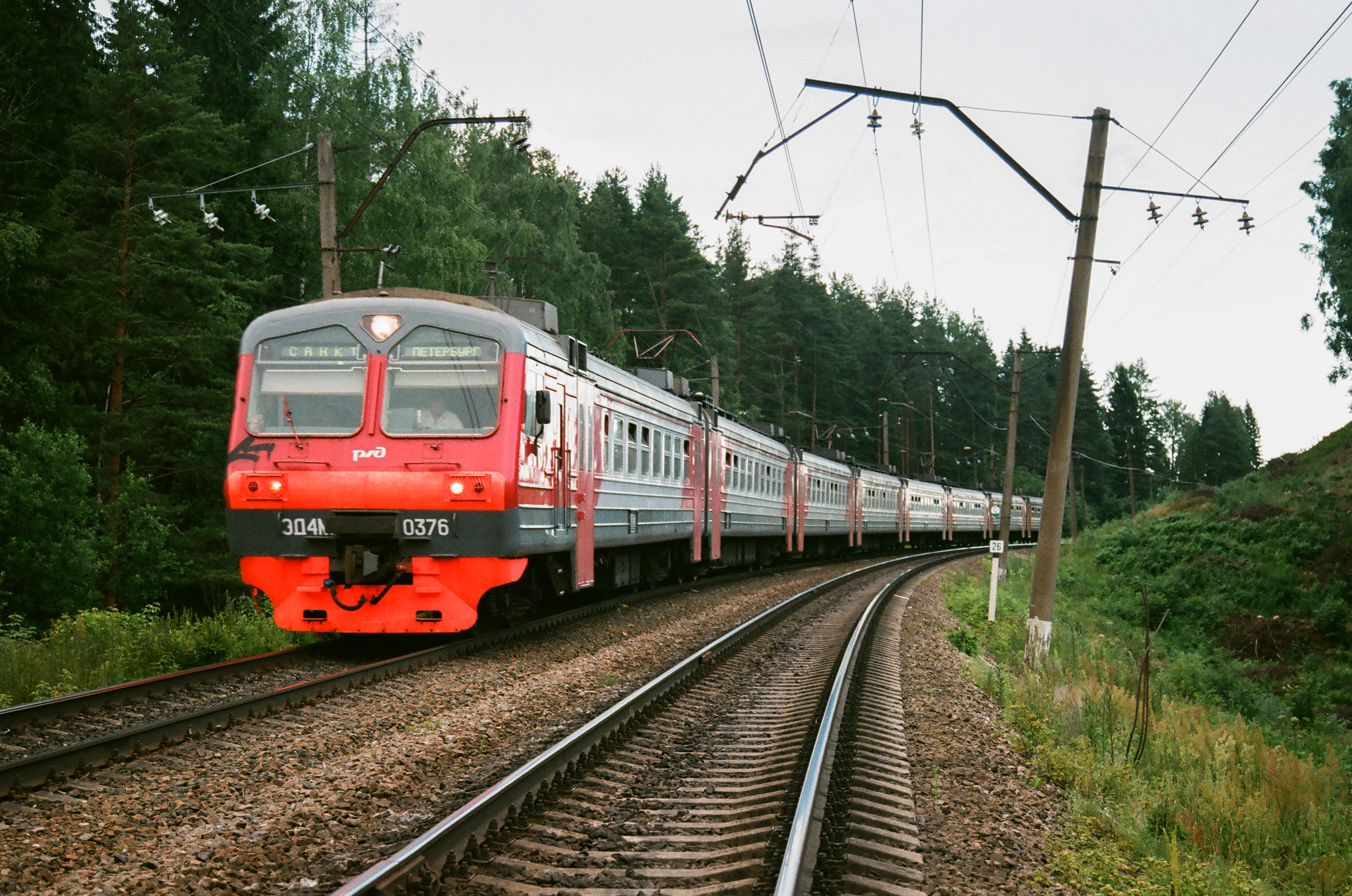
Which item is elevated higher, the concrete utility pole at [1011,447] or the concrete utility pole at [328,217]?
the concrete utility pole at [328,217]

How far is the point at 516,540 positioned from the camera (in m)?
9.80

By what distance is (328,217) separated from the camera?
1424 cm

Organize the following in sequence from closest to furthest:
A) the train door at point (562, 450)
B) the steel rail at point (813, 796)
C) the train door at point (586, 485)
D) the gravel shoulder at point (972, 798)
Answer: the steel rail at point (813, 796)
the gravel shoulder at point (972, 798)
the train door at point (562, 450)
the train door at point (586, 485)

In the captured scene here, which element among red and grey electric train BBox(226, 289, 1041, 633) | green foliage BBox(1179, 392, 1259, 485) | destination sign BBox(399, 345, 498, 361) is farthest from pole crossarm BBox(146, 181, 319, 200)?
green foliage BBox(1179, 392, 1259, 485)

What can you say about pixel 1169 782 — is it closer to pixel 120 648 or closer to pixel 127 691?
pixel 127 691

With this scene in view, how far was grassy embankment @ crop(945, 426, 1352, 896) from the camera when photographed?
20.3ft

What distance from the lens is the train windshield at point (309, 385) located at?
9875 millimetres

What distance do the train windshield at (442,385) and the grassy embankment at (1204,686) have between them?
17.2ft

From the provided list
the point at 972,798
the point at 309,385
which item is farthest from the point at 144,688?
the point at 972,798

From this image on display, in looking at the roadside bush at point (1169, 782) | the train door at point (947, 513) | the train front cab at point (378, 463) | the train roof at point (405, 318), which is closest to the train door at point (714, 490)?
the roadside bush at point (1169, 782)

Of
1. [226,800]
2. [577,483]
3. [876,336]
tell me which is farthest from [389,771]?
[876,336]

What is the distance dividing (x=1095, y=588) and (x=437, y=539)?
23.6 meters

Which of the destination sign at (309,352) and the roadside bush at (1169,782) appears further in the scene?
the destination sign at (309,352)

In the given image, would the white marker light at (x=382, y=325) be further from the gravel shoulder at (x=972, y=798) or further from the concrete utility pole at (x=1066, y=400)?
the concrete utility pole at (x=1066, y=400)
